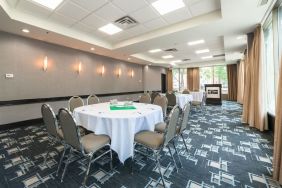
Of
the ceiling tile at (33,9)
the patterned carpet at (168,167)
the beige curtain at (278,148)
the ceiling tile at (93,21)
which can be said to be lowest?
the patterned carpet at (168,167)

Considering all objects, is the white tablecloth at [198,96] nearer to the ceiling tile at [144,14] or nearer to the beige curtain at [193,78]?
the ceiling tile at [144,14]

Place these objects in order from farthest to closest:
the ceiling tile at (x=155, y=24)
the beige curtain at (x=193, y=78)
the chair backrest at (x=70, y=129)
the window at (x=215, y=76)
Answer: the beige curtain at (x=193, y=78)
the window at (x=215, y=76)
the ceiling tile at (x=155, y=24)
the chair backrest at (x=70, y=129)

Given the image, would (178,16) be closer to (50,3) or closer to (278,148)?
(50,3)

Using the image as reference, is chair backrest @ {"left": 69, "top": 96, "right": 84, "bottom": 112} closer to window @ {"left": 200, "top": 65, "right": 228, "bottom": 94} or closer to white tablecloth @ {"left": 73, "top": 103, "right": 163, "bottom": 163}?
white tablecloth @ {"left": 73, "top": 103, "right": 163, "bottom": 163}

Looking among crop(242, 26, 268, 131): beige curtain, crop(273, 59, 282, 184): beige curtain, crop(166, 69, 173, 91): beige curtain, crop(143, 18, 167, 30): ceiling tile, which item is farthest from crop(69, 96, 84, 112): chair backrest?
crop(166, 69, 173, 91): beige curtain

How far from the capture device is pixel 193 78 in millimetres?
12594

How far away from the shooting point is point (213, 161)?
93.3 inches

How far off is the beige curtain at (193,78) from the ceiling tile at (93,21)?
10.1 meters

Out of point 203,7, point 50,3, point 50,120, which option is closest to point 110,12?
point 50,3

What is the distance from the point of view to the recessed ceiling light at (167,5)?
3.13 metres

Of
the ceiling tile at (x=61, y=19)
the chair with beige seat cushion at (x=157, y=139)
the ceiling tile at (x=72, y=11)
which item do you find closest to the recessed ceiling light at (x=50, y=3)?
the ceiling tile at (x=72, y=11)

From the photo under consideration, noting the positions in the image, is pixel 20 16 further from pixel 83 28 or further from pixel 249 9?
pixel 249 9

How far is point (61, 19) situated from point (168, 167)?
428 cm

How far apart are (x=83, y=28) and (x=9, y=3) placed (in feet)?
5.49
